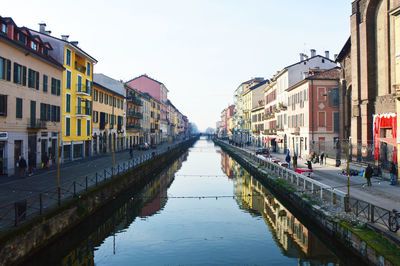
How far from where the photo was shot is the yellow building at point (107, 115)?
1683 inches

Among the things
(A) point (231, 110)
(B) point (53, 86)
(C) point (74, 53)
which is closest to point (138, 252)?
(B) point (53, 86)

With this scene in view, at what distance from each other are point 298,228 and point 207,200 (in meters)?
9.14

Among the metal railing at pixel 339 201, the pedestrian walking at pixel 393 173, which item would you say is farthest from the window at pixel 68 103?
the pedestrian walking at pixel 393 173

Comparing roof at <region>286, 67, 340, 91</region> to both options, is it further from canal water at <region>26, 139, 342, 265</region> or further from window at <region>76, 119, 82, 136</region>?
window at <region>76, 119, 82, 136</region>

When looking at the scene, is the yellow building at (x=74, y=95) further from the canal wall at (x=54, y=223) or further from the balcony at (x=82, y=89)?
the canal wall at (x=54, y=223)

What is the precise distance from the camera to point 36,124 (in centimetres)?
2609

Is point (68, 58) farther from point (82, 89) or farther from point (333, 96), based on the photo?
point (333, 96)

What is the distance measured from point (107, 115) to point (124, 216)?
3051 cm

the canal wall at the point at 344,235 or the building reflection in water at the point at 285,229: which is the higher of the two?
the canal wall at the point at 344,235

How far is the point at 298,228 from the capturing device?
53.0 feet

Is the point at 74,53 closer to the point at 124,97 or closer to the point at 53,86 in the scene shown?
the point at 53,86

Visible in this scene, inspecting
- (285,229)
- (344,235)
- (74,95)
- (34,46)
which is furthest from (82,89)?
(344,235)

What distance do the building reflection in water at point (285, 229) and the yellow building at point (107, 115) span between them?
71.6ft

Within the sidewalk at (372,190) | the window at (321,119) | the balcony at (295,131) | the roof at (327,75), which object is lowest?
the sidewalk at (372,190)
